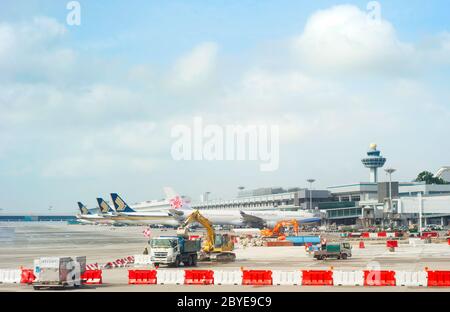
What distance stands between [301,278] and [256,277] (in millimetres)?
2456

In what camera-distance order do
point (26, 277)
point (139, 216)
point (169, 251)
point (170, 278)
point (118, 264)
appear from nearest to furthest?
point (170, 278) → point (26, 277) → point (169, 251) → point (118, 264) → point (139, 216)

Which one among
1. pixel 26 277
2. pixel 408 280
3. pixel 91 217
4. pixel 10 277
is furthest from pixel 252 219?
pixel 408 280

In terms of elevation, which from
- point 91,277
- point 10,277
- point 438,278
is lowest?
point 10,277

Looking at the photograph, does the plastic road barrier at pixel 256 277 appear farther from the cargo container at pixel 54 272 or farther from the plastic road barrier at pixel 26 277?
the plastic road barrier at pixel 26 277

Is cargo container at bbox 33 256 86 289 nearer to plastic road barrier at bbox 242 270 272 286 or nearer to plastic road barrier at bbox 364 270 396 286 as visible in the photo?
plastic road barrier at bbox 242 270 272 286

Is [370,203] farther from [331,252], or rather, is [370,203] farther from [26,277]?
[26,277]

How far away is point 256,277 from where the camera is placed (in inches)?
1220

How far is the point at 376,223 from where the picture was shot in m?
139

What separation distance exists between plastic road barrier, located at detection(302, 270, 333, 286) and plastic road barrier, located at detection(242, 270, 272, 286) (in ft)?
6.25

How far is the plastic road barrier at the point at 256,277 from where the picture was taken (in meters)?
30.8
